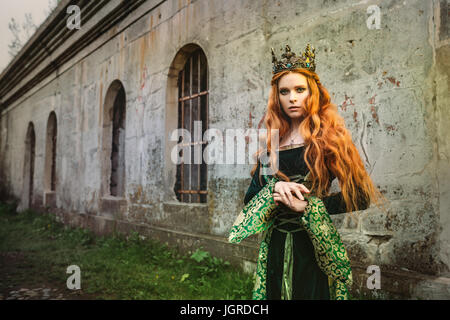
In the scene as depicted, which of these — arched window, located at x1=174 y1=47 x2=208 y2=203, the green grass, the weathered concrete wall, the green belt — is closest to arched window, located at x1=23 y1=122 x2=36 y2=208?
the green grass

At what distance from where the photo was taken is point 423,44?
2.66m

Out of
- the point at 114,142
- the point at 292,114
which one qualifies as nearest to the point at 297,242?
the point at 292,114

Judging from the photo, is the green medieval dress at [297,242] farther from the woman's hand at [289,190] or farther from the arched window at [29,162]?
the arched window at [29,162]

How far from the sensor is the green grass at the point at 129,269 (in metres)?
3.66

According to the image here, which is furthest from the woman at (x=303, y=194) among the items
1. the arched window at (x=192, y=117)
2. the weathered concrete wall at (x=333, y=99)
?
the arched window at (x=192, y=117)

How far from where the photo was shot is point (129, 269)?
4559mm

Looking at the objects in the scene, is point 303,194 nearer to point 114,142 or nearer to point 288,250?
point 288,250

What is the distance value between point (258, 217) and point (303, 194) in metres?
0.26

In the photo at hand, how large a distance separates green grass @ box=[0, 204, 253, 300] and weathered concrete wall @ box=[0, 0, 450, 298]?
25 cm

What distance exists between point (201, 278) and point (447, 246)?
2451mm

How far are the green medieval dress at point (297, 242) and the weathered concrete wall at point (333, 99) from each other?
1.25 metres

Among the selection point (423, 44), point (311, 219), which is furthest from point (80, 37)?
point (311, 219)

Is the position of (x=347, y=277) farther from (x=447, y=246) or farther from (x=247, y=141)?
(x=247, y=141)

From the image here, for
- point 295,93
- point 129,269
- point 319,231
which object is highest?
point 295,93
